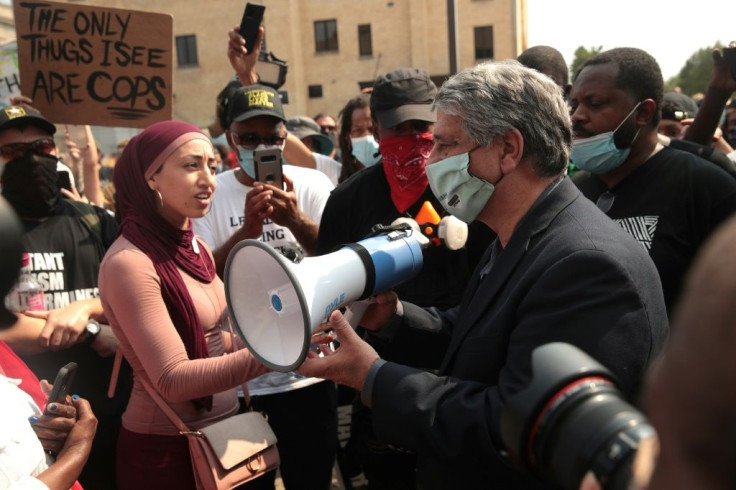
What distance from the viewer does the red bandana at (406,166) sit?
2980 millimetres

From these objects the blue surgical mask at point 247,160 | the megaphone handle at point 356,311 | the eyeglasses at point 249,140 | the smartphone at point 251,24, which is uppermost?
the smartphone at point 251,24

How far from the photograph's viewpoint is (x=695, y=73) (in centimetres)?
6066

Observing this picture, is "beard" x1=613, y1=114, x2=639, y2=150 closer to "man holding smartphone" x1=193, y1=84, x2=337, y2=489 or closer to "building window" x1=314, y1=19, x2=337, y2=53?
"man holding smartphone" x1=193, y1=84, x2=337, y2=489

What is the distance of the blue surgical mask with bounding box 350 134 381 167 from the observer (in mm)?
5062

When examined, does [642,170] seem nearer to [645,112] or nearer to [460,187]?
[645,112]

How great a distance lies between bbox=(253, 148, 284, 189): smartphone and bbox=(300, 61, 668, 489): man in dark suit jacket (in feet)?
4.04

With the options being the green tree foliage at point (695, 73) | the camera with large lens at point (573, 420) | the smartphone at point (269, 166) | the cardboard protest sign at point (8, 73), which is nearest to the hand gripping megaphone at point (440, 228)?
the smartphone at point (269, 166)

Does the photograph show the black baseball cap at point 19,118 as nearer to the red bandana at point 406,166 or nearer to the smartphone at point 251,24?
the smartphone at point 251,24

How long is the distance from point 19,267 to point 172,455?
49.3 inches

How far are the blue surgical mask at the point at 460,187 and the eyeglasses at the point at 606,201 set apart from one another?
1.12 metres

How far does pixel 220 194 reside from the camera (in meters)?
3.38

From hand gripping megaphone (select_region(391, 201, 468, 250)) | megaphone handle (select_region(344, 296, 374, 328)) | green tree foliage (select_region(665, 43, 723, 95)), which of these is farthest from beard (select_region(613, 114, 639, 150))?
green tree foliage (select_region(665, 43, 723, 95))

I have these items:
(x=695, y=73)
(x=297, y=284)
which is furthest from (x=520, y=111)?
(x=695, y=73)

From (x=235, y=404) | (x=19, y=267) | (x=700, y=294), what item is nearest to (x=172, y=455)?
(x=235, y=404)
